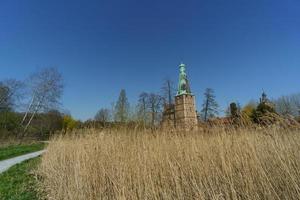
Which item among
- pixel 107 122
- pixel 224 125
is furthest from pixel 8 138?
pixel 224 125

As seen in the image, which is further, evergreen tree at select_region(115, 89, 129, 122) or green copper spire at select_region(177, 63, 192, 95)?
green copper spire at select_region(177, 63, 192, 95)

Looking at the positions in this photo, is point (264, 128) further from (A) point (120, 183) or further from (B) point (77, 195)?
(B) point (77, 195)

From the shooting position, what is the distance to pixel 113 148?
4.55 meters

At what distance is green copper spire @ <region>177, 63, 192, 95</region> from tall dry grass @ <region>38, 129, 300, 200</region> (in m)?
41.2

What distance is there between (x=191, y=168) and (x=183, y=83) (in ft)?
141

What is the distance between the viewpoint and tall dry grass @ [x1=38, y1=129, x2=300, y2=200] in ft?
8.89

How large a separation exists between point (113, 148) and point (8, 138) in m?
23.7

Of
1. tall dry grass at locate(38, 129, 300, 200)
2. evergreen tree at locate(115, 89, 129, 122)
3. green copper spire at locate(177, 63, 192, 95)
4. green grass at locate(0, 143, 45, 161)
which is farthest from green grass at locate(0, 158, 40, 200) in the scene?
green copper spire at locate(177, 63, 192, 95)

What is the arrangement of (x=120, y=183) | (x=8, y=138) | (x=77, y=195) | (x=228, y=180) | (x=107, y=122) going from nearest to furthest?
(x=228, y=180) < (x=120, y=183) < (x=77, y=195) < (x=107, y=122) < (x=8, y=138)

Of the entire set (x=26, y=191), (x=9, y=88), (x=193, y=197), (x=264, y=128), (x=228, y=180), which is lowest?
(x=26, y=191)

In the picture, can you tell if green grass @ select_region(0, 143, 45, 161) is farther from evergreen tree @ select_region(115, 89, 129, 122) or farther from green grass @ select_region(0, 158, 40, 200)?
evergreen tree @ select_region(115, 89, 129, 122)

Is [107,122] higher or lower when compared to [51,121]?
lower

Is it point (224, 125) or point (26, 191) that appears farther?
point (26, 191)

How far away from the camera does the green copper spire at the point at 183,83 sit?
45.4 metres
